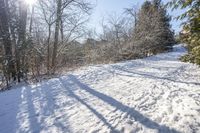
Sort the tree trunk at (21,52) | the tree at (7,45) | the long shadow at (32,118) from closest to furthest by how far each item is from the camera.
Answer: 1. the long shadow at (32,118)
2. the tree at (7,45)
3. the tree trunk at (21,52)

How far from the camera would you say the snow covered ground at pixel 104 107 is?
4379 mm

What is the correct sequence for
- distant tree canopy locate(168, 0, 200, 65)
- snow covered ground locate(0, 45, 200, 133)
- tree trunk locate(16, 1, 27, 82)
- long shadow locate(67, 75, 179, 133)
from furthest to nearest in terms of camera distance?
tree trunk locate(16, 1, 27, 82)
distant tree canopy locate(168, 0, 200, 65)
snow covered ground locate(0, 45, 200, 133)
long shadow locate(67, 75, 179, 133)

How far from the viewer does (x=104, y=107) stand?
546 cm

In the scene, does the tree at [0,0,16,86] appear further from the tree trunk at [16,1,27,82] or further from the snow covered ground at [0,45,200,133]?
the snow covered ground at [0,45,200,133]

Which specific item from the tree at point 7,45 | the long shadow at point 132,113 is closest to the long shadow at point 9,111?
the long shadow at point 132,113

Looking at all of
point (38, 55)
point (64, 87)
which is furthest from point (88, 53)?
point (64, 87)

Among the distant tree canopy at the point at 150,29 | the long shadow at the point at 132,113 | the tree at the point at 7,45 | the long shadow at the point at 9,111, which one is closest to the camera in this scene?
the long shadow at the point at 132,113

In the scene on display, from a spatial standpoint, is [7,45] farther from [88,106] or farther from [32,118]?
[88,106]

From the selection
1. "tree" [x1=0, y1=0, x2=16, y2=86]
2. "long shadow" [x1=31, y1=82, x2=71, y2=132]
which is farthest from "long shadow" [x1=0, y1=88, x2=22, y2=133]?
"tree" [x1=0, y1=0, x2=16, y2=86]

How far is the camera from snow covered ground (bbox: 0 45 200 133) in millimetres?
4379

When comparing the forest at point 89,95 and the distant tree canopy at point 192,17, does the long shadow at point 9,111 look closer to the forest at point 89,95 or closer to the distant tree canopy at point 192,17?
the forest at point 89,95

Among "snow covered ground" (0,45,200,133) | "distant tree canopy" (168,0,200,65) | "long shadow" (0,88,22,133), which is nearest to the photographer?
"snow covered ground" (0,45,200,133)

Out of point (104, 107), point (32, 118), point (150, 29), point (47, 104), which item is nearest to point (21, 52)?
point (47, 104)

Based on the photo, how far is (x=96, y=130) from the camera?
4211mm
